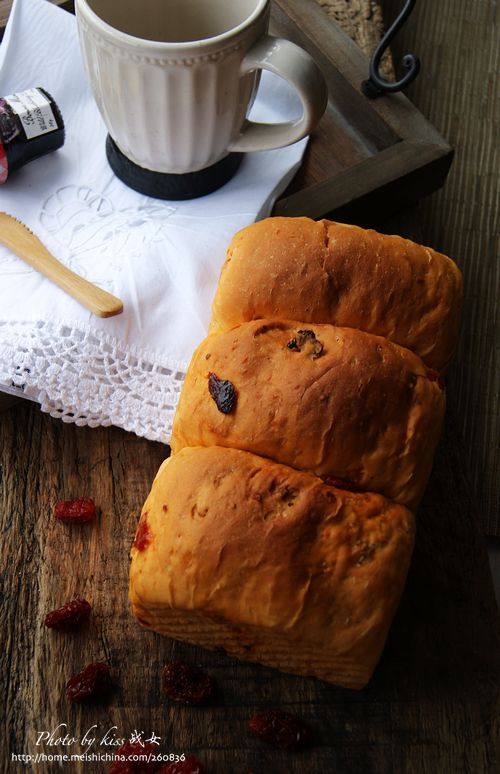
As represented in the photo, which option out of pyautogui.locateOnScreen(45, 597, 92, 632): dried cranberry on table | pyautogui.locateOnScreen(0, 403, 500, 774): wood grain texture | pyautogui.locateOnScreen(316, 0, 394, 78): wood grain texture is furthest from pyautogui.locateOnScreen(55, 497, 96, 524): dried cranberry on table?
pyautogui.locateOnScreen(316, 0, 394, 78): wood grain texture

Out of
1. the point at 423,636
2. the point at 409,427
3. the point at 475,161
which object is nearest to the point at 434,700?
the point at 423,636

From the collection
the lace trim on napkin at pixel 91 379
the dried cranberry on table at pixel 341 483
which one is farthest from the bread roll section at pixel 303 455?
the lace trim on napkin at pixel 91 379

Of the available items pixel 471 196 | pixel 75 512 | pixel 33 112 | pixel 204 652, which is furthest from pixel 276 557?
pixel 471 196

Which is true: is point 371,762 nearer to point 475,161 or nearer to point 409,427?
point 409,427

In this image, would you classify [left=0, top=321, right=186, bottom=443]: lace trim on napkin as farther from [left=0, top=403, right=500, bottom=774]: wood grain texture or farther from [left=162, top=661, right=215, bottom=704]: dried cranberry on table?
[left=162, top=661, right=215, bottom=704]: dried cranberry on table

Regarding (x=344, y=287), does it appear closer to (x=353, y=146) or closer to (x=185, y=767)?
(x=353, y=146)

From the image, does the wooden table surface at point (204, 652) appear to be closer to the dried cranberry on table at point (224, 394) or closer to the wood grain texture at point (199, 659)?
the wood grain texture at point (199, 659)

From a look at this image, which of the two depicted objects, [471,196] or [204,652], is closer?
[204,652]

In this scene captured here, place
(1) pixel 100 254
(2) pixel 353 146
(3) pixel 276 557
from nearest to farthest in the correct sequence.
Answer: (3) pixel 276 557, (1) pixel 100 254, (2) pixel 353 146
